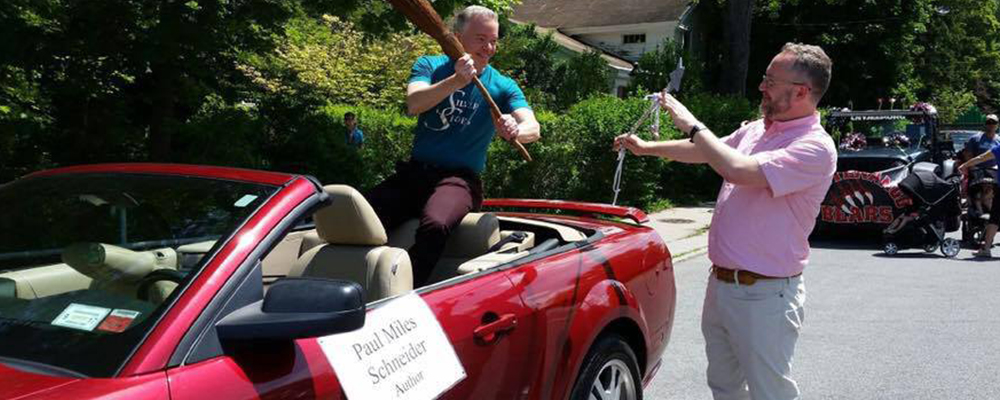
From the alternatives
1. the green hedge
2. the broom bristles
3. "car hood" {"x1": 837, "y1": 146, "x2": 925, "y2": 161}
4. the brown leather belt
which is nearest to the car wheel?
the brown leather belt

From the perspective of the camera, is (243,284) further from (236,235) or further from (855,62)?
(855,62)

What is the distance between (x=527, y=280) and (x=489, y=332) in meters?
0.40

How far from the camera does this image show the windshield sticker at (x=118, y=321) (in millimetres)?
2010

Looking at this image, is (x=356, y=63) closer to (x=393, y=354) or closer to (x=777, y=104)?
(x=777, y=104)

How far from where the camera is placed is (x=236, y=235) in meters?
2.18

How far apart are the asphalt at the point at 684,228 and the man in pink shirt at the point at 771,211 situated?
6.20 metres

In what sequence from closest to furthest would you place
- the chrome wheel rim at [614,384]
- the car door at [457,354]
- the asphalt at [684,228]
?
the car door at [457,354] < the chrome wheel rim at [614,384] < the asphalt at [684,228]

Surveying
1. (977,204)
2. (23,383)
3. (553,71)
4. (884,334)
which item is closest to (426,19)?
(23,383)

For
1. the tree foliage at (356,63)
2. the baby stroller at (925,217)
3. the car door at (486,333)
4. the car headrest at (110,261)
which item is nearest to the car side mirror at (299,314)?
the car headrest at (110,261)

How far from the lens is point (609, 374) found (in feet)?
11.5

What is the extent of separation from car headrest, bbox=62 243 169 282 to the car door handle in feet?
3.23

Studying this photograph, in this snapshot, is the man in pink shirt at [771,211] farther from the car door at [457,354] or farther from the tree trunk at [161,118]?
the tree trunk at [161,118]

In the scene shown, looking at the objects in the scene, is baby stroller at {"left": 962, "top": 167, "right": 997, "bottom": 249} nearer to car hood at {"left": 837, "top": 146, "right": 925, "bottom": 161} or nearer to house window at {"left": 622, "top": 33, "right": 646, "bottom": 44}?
car hood at {"left": 837, "top": 146, "right": 925, "bottom": 161}

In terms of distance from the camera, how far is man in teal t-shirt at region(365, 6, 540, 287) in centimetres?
375
